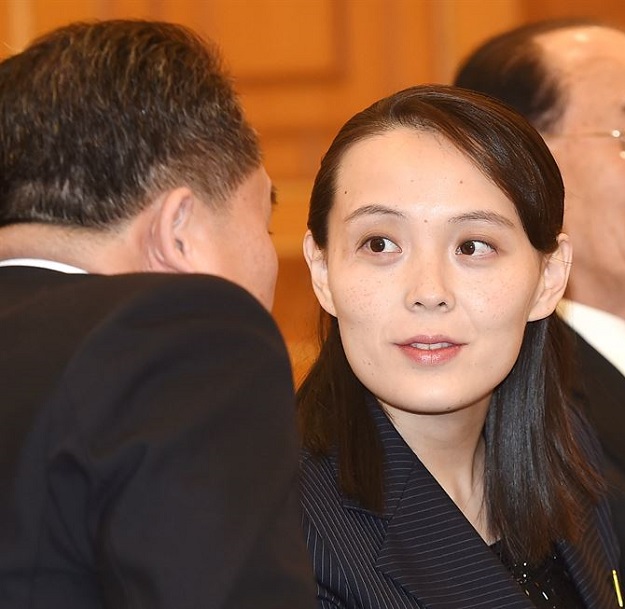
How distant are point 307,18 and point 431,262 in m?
2.51

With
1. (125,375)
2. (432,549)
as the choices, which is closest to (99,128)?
(125,375)

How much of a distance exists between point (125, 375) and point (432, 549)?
73 centimetres

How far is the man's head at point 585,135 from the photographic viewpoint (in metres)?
2.47

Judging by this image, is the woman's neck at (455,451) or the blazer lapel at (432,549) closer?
the blazer lapel at (432,549)

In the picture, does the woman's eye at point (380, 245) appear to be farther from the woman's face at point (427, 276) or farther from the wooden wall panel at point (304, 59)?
the wooden wall panel at point (304, 59)

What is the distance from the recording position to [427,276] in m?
1.60

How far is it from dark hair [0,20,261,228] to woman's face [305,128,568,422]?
0.40m

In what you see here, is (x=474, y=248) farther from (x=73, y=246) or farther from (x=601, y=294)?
(x=601, y=294)

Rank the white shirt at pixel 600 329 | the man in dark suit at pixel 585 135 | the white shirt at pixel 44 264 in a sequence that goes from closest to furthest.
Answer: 1. the white shirt at pixel 44 264
2. the white shirt at pixel 600 329
3. the man in dark suit at pixel 585 135

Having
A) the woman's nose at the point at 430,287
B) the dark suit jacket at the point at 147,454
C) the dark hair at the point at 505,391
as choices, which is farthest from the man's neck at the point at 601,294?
the dark suit jacket at the point at 147,454

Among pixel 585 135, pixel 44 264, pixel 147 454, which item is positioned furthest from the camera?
pixel 585 135

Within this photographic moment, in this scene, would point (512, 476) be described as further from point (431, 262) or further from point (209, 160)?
point (209, 160)

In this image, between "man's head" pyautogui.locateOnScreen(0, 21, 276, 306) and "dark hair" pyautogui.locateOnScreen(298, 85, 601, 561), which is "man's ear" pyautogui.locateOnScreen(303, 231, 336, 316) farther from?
"man's head" pyautogui.locateOnScreen(0, 21, 276, 306)

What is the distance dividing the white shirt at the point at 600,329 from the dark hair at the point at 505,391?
1.02 feet
